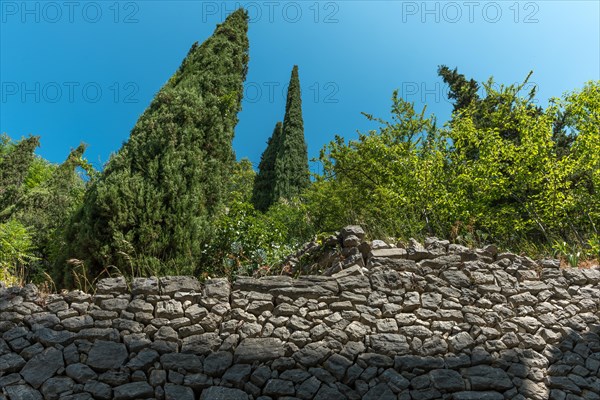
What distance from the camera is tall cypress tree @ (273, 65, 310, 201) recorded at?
2012cm

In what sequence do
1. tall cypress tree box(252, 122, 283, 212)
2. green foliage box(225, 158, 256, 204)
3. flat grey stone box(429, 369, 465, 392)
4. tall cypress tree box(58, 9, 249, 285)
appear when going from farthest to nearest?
green foliage box(225, 158, 256, 204) → tall cypress tree box(252, 122, 283, 212) → tall cypress tree box(58, 9, 249, 285) → flat grey stone box(429, 369, 465, 392)

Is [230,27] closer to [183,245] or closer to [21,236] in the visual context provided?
[183,245]

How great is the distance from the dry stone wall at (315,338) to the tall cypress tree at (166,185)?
44.5 inches

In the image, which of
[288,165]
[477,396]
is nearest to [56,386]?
[477,396]

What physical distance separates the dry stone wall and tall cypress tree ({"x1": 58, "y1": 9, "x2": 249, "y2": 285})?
3.71 feet

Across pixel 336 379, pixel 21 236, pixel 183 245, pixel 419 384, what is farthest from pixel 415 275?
pixel 21 236

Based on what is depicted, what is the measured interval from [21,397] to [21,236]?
795 centimetres

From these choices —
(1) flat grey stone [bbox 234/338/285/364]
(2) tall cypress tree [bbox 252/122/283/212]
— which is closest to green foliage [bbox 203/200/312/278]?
(1) flat grey stone [bbox 234/338/285/364]

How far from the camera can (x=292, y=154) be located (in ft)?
68.4

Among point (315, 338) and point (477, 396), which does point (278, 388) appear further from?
point (477, 396)

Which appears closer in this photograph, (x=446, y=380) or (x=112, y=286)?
(x=446, y=380)

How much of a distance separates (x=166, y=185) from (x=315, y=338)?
3.20 meters

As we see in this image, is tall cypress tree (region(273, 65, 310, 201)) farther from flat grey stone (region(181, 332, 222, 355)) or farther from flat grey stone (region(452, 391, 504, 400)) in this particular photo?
flat grey stone (region(452, 391, 504, 400))

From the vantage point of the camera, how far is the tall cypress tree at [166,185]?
5695 millimetres
